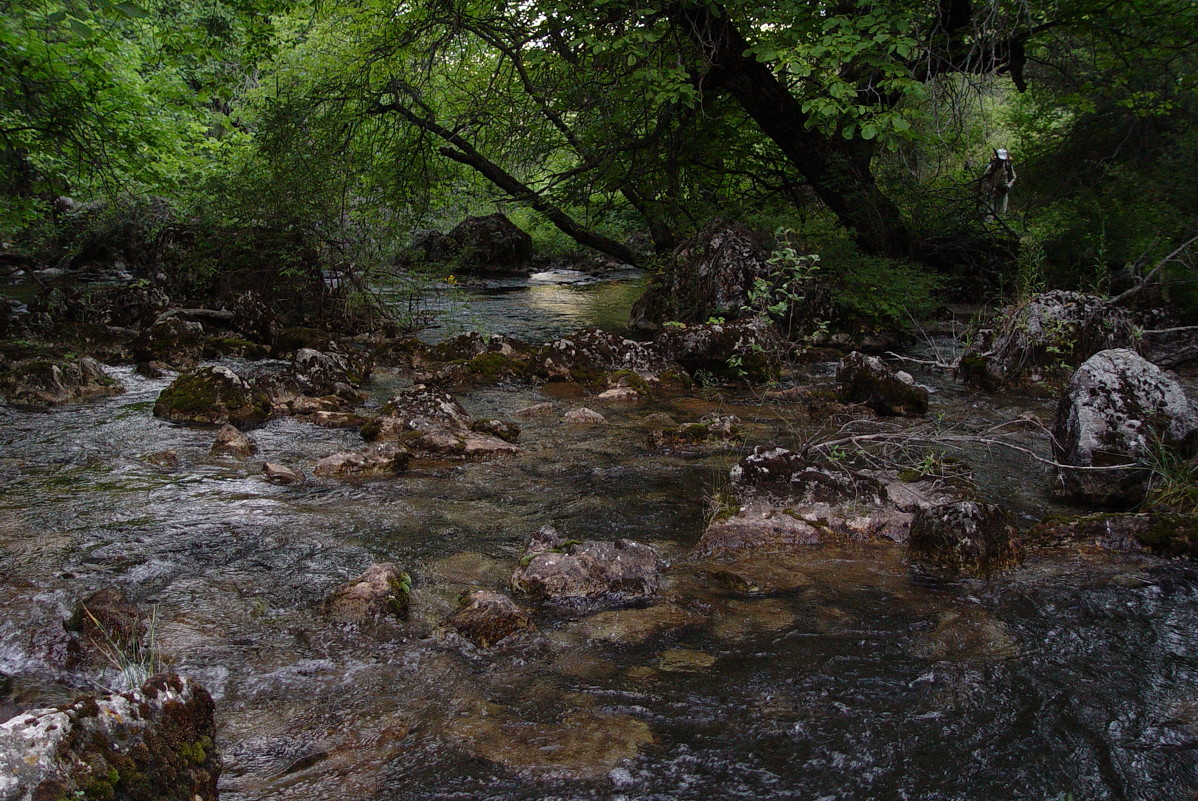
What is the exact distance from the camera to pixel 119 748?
227 cm

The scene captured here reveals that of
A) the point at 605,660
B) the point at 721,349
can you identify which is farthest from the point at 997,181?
the point at 605,660

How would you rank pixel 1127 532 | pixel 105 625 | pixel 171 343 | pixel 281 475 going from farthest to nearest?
pixel 171 343 < pixel 281 475 < pixel 1127 532 < pixel 105 625

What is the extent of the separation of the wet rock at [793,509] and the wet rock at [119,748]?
314 cm

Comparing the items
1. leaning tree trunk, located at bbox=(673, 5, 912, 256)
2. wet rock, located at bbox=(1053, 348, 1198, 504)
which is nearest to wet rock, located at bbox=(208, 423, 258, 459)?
wet rock, located at bbox=(1053, 348, 1198, 504)

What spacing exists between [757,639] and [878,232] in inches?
460

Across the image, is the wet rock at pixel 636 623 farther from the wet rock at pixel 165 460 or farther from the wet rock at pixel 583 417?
the wet rock at pixel 165 460

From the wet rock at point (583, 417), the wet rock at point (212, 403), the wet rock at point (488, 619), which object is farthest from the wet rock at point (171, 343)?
the wet rock at point (488, 619)

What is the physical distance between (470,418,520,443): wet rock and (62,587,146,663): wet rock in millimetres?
4179

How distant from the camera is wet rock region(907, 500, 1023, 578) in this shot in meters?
4.59

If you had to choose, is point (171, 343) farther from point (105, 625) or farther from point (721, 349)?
point (105, 625)

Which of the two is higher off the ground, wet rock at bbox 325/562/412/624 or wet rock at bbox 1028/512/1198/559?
wet rock at bbox 1028/512/1198/559

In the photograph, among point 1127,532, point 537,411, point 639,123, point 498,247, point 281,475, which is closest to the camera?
point 1127,532

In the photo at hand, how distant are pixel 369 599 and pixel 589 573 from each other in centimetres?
122

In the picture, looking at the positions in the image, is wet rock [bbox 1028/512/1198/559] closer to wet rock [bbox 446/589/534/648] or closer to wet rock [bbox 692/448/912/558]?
wet rock [bbox 692/448/912/558]
